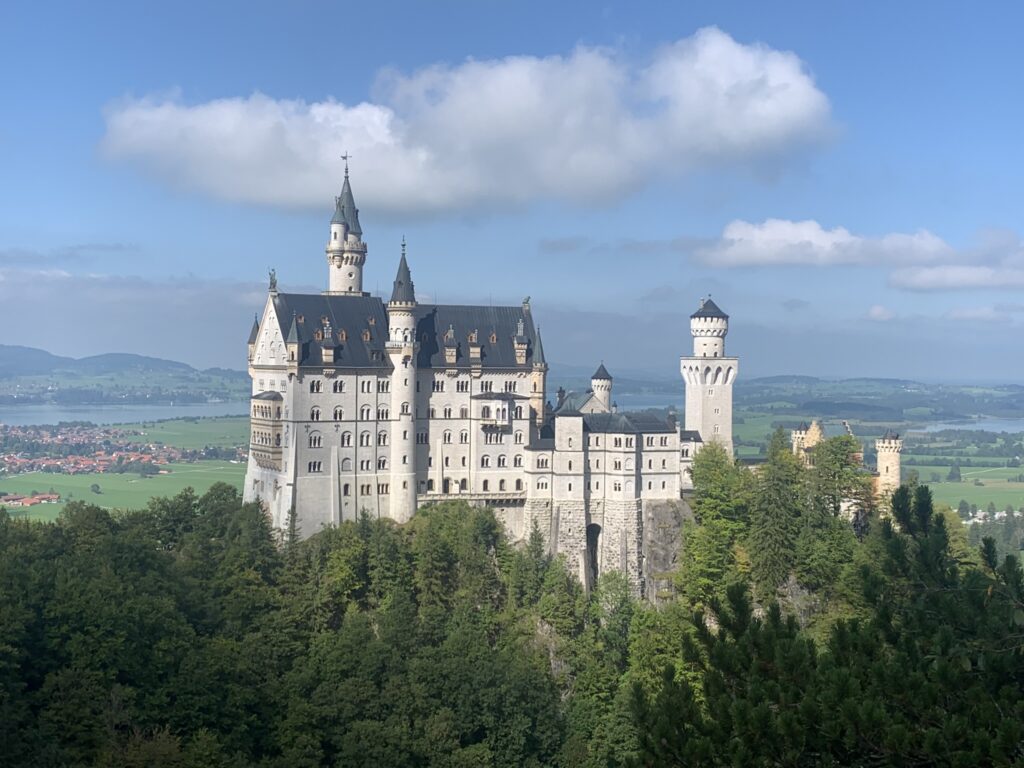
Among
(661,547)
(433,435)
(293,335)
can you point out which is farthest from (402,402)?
(661,547)

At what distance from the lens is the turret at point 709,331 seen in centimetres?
8981

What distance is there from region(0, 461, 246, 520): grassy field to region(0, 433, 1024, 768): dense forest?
63.6 meters

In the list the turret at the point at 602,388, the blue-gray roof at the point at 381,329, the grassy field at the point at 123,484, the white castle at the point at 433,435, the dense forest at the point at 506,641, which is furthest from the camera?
the grassy field at the point at 123,484

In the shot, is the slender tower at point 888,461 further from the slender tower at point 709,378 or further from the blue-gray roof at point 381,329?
the blue-gray roof at point 381,329

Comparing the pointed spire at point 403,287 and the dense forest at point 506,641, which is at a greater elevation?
the pointed spire at point 403,287

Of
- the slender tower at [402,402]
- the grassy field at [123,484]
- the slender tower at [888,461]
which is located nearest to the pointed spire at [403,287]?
the slender tower at [402,402]

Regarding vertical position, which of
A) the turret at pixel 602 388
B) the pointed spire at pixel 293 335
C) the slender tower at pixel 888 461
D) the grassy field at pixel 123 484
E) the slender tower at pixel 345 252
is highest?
the slender tower at pixel 345 252

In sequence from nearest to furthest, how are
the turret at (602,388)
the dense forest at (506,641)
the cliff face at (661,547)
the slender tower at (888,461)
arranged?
1. the dense forest at (506,641)
2. the cliff face at (661,547)
3. the slender tower at (888,461)
4. the turret at (602,388)

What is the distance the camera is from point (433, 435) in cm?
8312

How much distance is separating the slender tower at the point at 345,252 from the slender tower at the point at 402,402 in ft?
28.5

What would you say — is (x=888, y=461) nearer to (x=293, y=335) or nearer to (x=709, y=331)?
(x=709, y=331)

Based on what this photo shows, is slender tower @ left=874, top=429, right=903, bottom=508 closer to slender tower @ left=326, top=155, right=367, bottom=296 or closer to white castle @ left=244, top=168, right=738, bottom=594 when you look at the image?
white castle @ left=244, top=168, right=738, bottom=594

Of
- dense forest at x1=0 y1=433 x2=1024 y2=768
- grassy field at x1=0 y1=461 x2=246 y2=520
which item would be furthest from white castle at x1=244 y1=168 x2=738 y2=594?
grassy field at x1=0 y1=461 x2=246 y2=520

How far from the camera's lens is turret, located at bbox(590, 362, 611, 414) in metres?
87.8
